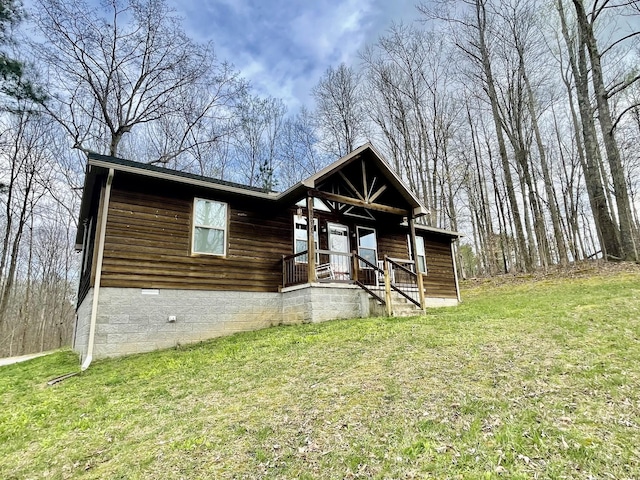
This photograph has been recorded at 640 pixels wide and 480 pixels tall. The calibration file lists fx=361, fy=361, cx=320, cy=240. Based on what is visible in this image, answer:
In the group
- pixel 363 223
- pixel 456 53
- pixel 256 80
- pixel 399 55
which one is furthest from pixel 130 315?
pixel 399 55

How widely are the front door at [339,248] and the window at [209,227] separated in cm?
368

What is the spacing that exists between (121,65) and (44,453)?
57.9 feet

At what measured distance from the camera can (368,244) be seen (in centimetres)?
1345

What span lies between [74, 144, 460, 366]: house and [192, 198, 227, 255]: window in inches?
1.1

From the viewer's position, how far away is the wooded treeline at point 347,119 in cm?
1455

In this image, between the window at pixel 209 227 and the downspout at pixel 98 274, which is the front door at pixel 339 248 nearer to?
the window at pixel 209 227

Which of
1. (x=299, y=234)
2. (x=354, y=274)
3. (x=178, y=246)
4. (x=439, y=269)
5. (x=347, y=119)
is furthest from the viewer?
(x=347, y=119)

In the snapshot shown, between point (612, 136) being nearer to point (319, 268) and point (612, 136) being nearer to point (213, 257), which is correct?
point (319, 268)

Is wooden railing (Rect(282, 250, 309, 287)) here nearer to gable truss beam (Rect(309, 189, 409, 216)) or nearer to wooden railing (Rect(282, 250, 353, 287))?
wooden railing (Rect(282, 250, 353, 287))

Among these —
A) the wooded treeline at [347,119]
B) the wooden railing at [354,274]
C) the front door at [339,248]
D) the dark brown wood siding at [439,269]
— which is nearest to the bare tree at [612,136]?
the wooded treeline at [347,119]

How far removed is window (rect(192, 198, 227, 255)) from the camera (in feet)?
32.2

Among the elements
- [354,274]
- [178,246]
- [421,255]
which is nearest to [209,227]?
[178,246]

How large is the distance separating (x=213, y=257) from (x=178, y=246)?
3.11ft

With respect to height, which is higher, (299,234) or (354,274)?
(299,234)
